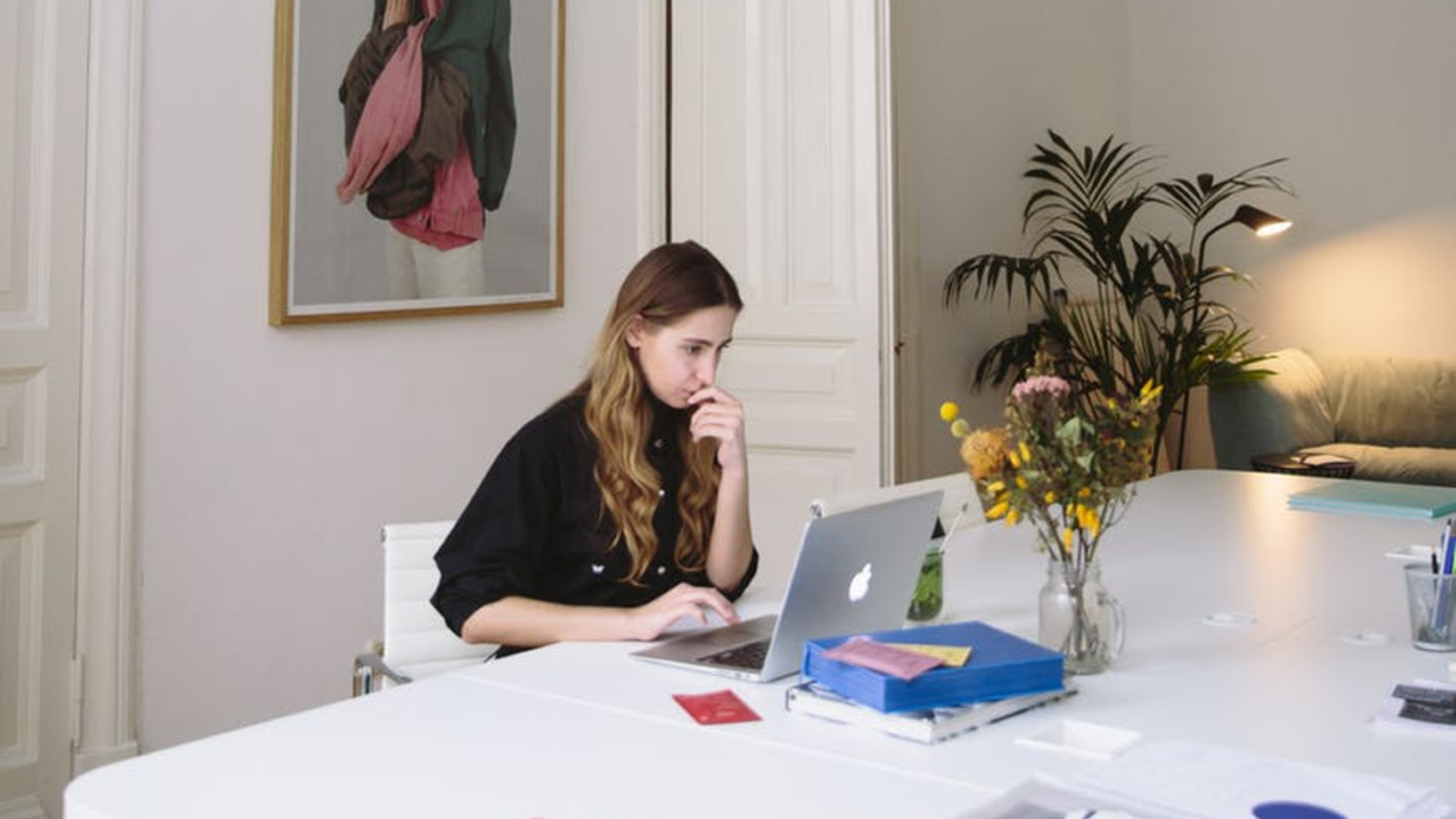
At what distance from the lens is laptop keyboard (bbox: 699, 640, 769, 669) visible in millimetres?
2078

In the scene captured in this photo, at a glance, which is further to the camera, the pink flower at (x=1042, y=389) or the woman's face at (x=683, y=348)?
the woman's face at (x=683, y=348)

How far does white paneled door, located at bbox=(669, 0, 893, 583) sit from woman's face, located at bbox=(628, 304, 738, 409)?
222 cm

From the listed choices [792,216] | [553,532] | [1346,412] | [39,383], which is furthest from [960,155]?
[553,532]

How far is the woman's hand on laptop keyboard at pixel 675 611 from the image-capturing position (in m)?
2.22

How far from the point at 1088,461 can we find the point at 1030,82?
17.9 feet

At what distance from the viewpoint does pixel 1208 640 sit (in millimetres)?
2303

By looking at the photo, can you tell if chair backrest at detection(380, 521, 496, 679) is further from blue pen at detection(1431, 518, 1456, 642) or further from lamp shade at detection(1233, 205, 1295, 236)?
lamp shade at detection(1233, 205, 1295, 236)

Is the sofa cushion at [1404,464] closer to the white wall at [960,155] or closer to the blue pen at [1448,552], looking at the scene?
the white wall at [960,155]

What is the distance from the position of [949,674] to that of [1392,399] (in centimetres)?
577

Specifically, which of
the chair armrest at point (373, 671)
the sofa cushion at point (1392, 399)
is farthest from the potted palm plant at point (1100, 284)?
the chair armrest at point (373, 671)

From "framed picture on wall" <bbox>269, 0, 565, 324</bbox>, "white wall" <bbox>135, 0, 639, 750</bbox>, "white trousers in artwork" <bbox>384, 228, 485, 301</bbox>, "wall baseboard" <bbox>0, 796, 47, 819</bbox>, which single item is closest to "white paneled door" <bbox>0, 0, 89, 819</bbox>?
"wall baseboard" <bbox>0, 796, 47, 819</bbox>

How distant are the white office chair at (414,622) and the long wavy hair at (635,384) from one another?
0.33 meters

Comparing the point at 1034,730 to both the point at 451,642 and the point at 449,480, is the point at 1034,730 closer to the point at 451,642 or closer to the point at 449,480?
the point at 451,642

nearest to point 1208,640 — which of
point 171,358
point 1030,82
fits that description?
point 171,358
